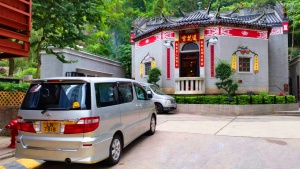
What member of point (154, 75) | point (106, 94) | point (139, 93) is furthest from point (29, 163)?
point (154, 75)

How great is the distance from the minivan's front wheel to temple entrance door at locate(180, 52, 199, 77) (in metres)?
11.4

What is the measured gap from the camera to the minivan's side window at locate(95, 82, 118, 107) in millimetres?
4750

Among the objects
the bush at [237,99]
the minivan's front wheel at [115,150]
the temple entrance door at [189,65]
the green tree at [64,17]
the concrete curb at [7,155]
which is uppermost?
the green tree at [64,17]

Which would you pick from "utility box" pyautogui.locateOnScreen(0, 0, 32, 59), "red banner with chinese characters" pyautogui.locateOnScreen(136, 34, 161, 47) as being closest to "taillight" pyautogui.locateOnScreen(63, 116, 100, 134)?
"utility box" pyautogui.locateOnScreen(0, 0, 32, 59)

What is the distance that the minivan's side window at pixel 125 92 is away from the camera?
5655 millimetres

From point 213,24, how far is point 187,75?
11.5ft

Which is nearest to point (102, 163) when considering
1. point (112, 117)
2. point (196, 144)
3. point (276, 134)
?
point (112, 117)

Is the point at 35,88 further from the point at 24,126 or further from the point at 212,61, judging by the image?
the point at 212,61

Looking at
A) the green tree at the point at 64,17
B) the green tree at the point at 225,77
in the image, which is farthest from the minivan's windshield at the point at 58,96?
the green tree at the point at 225,77

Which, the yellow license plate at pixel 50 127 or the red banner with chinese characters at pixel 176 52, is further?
the red banner with chinese characters at pixel 176 52

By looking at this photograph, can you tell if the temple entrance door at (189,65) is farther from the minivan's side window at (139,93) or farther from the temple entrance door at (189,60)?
the minivan's side window at (139,93)

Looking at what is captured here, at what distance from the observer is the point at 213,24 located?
15086mm

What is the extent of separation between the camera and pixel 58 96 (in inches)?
180

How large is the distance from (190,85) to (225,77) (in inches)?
89.5
